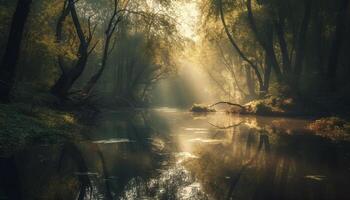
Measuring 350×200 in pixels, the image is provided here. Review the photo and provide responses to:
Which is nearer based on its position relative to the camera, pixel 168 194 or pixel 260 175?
pixel 168 194

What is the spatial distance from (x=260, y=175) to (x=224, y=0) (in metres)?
31.5

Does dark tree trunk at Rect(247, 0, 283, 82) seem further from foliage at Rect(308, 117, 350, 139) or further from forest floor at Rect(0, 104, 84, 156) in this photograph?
forest floor at Rect(0, 104, 84, 156)

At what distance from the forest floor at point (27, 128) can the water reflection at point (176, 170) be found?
63cm

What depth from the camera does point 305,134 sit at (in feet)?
67.1

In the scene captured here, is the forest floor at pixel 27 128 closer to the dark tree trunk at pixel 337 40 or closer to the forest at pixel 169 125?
the forest at pixel 169 125

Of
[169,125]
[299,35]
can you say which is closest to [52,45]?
[169,125]

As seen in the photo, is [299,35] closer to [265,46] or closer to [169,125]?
[265,46]

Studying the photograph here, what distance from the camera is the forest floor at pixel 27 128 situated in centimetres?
1250

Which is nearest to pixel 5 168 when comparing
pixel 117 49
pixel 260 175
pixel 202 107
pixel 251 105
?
pixel 260 175

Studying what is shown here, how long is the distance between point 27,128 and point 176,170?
6272 mm

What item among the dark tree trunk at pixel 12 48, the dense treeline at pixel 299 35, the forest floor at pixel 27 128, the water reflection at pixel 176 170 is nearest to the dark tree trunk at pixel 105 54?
the dark tree trunk at pixel 12 48

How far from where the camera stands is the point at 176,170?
11.1 meters

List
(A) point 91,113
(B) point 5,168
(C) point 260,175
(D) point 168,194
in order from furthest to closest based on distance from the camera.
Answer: (A) point 91,113, (C) point 260,175, (B) point 5,168, (D) point 168,194

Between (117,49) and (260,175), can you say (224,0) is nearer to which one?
(117,49)
